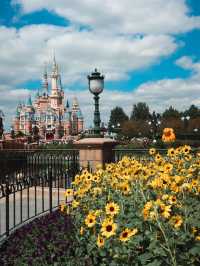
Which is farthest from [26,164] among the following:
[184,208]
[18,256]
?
[184,208]

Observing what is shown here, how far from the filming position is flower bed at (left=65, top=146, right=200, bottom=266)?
2912 millimetres

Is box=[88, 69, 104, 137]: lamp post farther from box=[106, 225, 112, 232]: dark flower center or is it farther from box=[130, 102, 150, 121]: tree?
box=[130, 102, 150, 121]: tree

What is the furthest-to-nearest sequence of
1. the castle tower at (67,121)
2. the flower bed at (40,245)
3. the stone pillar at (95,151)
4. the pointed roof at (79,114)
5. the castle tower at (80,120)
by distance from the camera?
1. the pointed roof at (79,114)
2. the castle tower at (80,120)
3. the castle tower at (67,121)
4. the stone pillar at (95,151)
5. the flower bed at (40,245)

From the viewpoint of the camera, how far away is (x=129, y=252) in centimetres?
→ 308

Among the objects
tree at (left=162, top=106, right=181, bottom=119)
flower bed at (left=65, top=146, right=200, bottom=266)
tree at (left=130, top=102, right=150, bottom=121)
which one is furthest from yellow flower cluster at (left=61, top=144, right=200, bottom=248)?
tree at (left=130, top=102, right=150, bottom=121)

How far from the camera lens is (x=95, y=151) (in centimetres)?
1128

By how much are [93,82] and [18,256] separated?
25.0ft

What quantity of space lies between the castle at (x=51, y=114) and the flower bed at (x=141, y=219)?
129m

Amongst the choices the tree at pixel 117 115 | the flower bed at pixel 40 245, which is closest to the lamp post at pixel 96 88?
the flower bed at pixel 40 245

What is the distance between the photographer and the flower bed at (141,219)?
2912mm

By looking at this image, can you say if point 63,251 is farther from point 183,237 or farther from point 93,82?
point 93,82

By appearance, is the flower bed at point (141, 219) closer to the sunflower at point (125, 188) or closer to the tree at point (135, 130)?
the sunflower at point (125, 188)

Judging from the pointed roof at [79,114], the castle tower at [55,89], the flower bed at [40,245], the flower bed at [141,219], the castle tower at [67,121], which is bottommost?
the flower bed at [40,245]

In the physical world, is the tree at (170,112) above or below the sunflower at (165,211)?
above
